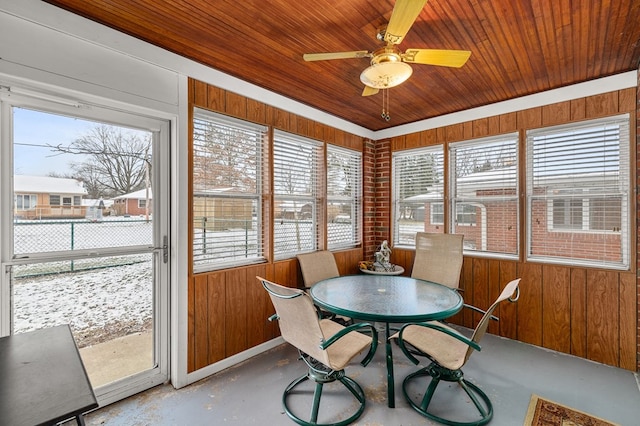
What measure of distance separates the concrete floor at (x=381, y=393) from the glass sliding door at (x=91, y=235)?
31cm

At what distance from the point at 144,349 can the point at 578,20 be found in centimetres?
389

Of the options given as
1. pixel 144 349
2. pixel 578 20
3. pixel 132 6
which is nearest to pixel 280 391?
pixel 144 349

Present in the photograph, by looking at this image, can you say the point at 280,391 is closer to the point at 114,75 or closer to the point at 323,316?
the point at 323,316

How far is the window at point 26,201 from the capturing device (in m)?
1.74

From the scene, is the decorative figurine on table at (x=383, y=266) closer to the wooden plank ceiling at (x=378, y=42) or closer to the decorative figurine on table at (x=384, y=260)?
the decorative figurine on table at (x=384, y=260)

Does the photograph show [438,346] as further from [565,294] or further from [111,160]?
[111,160]

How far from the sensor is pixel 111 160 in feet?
6.93

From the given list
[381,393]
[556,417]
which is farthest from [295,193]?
[556,417]

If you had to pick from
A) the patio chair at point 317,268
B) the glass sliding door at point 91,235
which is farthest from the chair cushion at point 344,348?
the glass sliding door at point 91,235

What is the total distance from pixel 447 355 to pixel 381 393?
2.11 ft

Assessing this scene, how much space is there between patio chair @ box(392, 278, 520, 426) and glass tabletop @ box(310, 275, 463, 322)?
0.11 metres

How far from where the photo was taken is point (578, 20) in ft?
6.02

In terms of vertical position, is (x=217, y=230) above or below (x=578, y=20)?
below

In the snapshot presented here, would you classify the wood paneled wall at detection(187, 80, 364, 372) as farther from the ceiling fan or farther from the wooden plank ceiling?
the ceiling fan
